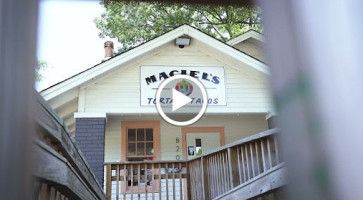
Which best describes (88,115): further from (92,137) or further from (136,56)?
(136,56)

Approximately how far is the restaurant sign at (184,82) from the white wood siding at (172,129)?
1097 millimetres

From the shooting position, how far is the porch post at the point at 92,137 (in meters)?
8.93

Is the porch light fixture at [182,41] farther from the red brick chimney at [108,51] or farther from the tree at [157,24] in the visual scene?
the tree at [157,24]

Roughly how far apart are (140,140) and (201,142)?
5.51ft

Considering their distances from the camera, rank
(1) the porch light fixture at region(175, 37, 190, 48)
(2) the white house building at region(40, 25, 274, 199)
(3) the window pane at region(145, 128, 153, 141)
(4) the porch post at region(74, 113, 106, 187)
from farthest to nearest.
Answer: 1. (3) the window pane at region(145, 128, 153, 141)
2. (1) the porch light fixture at region(175, 37, 190, 48)
3. (2) the white house building at region(40, 25, 274, 199)
4. (4) the porch post at region(74, 113, 106, 187)

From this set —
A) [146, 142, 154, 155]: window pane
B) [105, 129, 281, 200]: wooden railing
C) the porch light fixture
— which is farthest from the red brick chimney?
[105, 129, 281, 200]: wooden railing

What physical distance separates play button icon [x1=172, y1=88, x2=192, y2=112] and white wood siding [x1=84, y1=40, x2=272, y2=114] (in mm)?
544

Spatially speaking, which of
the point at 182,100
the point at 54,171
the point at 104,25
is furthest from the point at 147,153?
the point at 104,25

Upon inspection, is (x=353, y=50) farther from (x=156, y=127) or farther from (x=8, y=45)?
(x=156, y=127)

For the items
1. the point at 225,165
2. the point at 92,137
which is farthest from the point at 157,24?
the point at 225,165

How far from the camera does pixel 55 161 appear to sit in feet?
6.90

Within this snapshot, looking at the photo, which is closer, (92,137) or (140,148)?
(92,137)

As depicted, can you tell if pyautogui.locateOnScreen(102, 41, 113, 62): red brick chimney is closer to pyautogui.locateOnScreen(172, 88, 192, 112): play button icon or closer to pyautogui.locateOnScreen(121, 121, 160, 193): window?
pyautogui.locateOnScreen(121, 121, 160, 193): window
